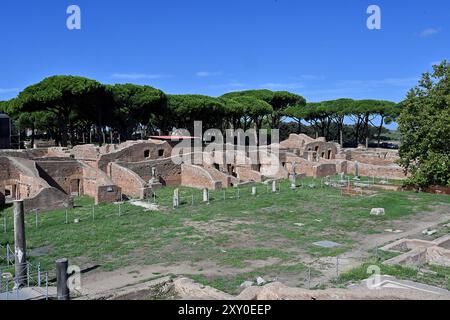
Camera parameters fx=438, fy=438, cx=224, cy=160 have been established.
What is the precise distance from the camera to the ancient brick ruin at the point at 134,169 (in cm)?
2673

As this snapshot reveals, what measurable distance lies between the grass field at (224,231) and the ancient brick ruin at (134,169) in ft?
5.38

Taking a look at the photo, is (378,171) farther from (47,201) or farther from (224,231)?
(47,201)

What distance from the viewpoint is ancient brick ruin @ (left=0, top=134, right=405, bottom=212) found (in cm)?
2673

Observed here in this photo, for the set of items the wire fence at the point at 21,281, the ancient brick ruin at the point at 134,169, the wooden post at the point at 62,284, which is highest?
the ancient brick ruin at the point at 134,169

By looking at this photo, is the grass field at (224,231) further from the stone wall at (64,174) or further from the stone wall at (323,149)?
the stone wall at (323,149)

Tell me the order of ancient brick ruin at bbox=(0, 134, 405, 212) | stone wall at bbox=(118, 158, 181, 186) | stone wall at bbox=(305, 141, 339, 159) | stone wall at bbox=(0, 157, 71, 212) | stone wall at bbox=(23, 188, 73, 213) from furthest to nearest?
stone wall at bbox=(305, 141, 339, 159) → stone wall at bbox=(118, 158, 181, 186) → ancient brick ruin at bbox=(0, 134, 405, 212) → stone wall at bbox=(0, 157, 71, 212) → stone wall at bbox=(23, 188, 73, 213)

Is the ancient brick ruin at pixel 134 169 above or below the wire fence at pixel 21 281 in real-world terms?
above

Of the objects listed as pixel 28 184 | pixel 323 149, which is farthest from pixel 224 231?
pixel 323 149

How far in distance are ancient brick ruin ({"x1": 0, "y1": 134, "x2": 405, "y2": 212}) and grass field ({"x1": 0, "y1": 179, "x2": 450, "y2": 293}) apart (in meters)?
1.64

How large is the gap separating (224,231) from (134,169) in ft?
49.3

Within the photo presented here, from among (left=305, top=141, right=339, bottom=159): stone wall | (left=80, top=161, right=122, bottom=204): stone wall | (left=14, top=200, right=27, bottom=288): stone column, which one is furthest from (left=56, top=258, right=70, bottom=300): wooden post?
(left=305, top=141, right=339, bottom=159): stone wall

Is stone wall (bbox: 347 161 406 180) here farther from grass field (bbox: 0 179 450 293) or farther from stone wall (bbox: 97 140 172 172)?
stone wall (bbox: 97 140 172 172)

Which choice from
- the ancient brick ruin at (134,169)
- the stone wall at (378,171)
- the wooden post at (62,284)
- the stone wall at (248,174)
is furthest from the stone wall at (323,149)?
the wooden post at (62,284)

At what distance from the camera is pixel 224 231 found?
1869 cm
